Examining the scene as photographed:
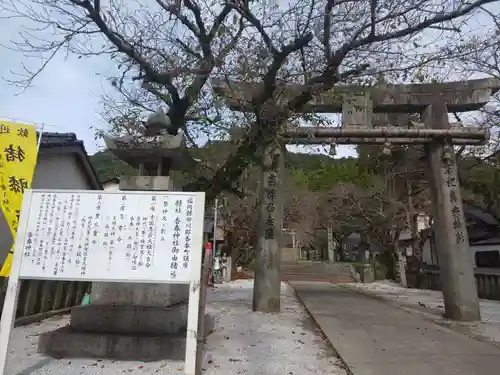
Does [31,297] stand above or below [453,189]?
below

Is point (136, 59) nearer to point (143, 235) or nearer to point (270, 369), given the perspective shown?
point (143, 235)

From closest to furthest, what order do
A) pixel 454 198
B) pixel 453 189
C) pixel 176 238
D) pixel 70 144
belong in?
pixel 176 238, pixel 454 198, pixel 453 189, pixel 70 144

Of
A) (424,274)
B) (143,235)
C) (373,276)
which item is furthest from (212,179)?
(373,276)

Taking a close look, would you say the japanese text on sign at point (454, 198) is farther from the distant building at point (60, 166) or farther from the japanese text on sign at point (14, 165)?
the distant building at point (60, 166)

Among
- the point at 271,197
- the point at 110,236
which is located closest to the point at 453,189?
the point at 271,197

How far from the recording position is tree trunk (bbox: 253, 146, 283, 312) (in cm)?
942

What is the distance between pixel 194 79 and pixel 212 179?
2226 millimetres

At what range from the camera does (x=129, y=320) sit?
5.50m

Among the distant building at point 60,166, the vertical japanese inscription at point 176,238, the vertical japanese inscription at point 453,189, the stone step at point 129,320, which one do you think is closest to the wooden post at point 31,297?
the distant building at point 60,166

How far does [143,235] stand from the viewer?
167 inches

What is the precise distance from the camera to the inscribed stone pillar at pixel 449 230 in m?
9.09

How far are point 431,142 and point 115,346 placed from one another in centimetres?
892

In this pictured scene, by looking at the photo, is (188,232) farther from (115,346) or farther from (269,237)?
(269,237)

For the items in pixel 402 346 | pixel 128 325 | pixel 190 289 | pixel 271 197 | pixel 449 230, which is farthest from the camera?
pixel 271 197
